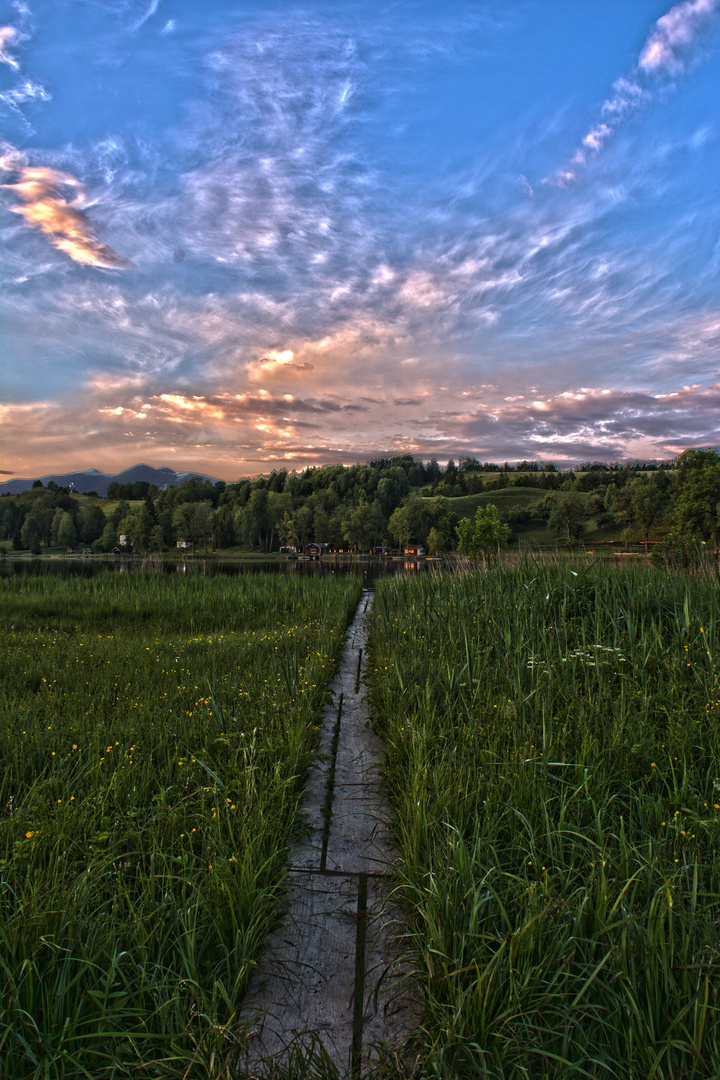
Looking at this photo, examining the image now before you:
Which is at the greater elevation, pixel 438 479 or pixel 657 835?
pixel 438 479

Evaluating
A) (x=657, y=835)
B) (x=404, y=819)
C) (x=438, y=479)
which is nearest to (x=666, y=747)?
(x=657, y=835)

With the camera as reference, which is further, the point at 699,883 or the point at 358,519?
the point at 358,519

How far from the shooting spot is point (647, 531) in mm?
59969

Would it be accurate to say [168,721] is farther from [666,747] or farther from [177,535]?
[177,535]

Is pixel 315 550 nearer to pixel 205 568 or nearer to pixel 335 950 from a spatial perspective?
pixel 205 568

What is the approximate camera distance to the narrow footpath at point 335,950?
1766mm

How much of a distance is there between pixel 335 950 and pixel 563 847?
1.18 meters

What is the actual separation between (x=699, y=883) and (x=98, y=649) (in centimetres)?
699

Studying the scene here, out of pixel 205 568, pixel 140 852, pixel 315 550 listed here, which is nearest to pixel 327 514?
pixel 315 550

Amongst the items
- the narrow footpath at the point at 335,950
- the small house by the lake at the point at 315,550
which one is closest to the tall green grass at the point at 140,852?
the narrow footpath at the point at 335,950

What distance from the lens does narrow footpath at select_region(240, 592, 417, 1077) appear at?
5.79 feet

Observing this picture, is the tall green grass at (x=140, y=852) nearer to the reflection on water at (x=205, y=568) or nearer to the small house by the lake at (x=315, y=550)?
the reflection on water at (x=205, y=568)

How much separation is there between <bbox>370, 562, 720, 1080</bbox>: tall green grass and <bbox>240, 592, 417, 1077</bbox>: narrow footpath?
0.19 metres

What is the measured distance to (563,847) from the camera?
2357 millimetres
